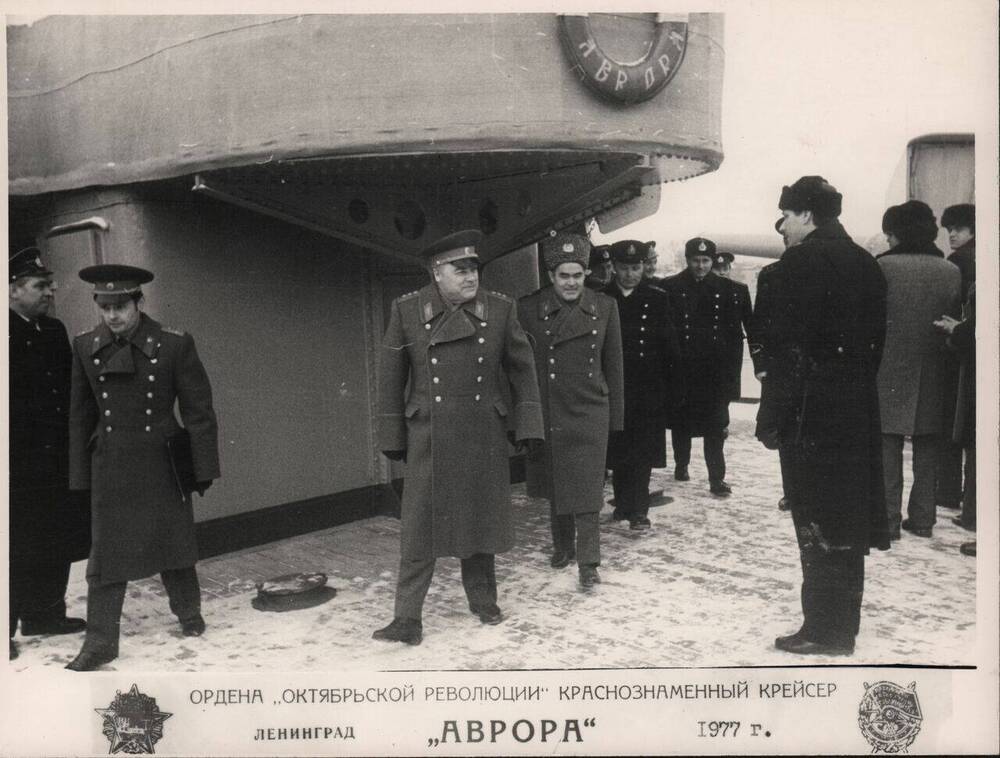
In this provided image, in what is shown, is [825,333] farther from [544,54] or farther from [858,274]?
[544,54]

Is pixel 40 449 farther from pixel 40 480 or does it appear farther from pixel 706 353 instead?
pixel 706 353

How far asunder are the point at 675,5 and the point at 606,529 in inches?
133

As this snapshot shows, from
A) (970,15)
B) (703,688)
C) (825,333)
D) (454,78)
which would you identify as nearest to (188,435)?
(454,78)

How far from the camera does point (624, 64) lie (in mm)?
4672

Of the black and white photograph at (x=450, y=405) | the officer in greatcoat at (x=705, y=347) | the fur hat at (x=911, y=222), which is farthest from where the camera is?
the officer in greatcoat at (x=705, y=347)

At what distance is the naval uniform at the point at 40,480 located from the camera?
4.19 m

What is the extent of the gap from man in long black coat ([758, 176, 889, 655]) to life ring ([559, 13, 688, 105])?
3.92 ft

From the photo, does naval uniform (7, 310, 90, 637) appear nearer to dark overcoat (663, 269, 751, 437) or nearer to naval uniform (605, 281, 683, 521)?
naval uniform (605, 281, 683, 521)

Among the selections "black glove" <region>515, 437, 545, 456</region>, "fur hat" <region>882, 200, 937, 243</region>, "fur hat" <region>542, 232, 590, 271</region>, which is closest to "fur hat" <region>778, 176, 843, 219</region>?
"fur hat" <region>542, 232, 590, 271</region>

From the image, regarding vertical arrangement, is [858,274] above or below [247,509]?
above

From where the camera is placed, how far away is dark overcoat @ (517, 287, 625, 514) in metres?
5.04

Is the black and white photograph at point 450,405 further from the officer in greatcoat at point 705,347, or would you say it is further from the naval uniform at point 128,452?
the officer in greatcoat at point 705,347

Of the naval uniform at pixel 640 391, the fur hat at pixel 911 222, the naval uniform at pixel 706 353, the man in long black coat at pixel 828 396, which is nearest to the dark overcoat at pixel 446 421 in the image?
the man in long black coat at pixel 828 396

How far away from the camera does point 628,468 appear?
612 centimetres
